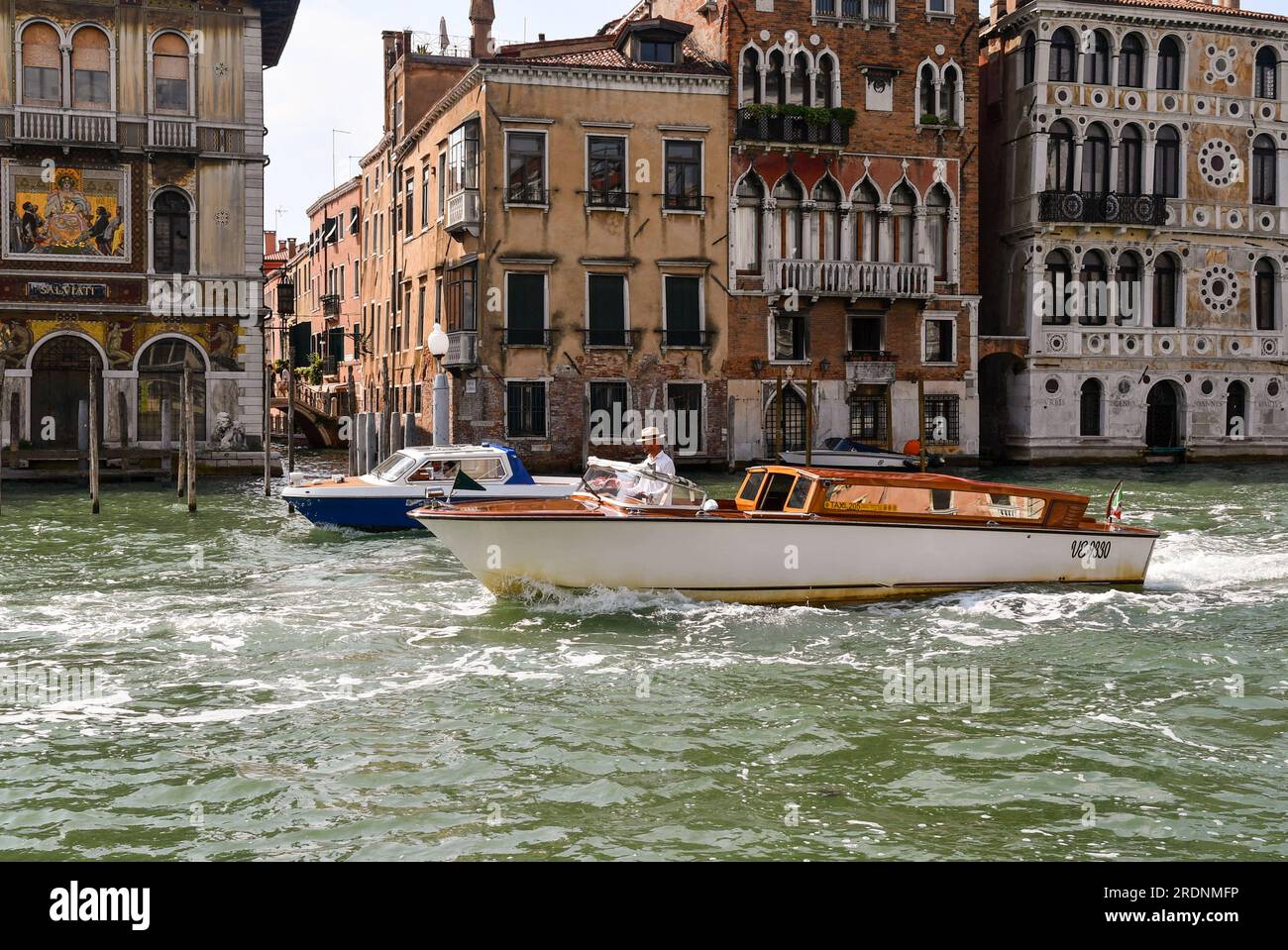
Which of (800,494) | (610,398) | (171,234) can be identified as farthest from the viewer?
(610,398)

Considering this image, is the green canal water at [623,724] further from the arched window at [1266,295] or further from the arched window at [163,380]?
the arched window at [1266,295]

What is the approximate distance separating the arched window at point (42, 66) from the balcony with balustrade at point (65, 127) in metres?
0.35

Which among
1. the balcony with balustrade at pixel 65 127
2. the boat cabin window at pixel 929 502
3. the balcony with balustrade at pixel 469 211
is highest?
the balcony with balustrade at pixel 65 127

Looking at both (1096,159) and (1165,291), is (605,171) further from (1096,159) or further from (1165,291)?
(1165,291)

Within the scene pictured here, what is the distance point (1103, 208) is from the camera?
33969 mm

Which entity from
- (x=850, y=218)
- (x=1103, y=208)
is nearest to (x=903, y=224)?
(x=850, y=218)

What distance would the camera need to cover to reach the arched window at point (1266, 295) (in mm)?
36156

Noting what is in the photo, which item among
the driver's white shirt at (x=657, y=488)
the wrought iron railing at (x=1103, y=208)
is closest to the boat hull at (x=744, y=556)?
the driver's white shirt at (x=657, y=488)

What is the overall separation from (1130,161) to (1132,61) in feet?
8.34

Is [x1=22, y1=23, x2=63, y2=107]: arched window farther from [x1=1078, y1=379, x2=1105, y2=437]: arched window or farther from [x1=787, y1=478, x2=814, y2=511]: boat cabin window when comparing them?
[x1=1078, y1=379, x2=1105, y2=437]: arched window

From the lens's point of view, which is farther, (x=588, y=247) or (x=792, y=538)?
(x=588, y=247)

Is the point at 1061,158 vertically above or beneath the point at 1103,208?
above

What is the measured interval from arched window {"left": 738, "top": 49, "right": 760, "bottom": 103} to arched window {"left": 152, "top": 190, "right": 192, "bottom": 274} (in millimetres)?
12831

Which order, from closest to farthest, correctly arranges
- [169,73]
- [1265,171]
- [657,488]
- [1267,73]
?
[657,488] → [169,73] → [1267,73] → [1265,171]
